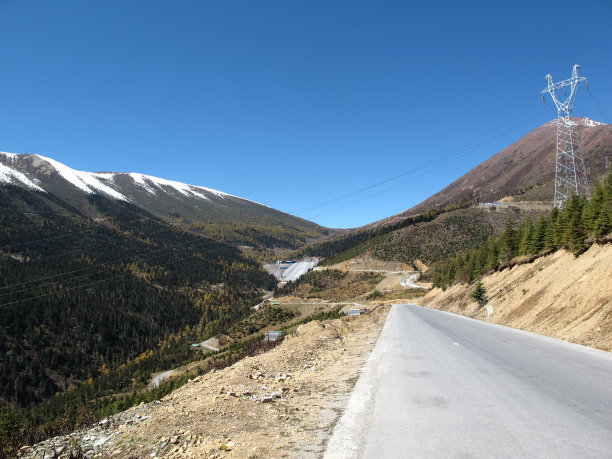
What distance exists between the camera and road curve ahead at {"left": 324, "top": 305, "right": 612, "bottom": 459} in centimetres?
486

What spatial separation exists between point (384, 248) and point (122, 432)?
143763 millimetres

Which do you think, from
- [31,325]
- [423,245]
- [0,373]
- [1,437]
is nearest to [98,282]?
[31,325]

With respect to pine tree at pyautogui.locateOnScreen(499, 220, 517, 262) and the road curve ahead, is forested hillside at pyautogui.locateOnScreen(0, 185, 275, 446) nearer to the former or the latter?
pine tree at pyautogui.locateOnScreen(499, 220, 517, 262)

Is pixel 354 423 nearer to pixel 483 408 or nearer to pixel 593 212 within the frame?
pixel 483 408

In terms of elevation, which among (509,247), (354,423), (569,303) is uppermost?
(509,247)

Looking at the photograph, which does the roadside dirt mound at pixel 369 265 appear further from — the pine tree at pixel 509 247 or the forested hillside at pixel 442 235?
the pine tree at pixel 509 247

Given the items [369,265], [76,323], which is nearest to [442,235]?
[369,265]

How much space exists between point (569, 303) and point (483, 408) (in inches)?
603

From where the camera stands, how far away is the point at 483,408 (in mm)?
6488

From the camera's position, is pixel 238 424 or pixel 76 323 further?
pixel 76 323

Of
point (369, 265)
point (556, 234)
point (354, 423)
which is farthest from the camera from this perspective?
point (369, 265)

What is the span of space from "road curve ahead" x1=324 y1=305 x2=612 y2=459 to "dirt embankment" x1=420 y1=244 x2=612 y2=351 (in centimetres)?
342

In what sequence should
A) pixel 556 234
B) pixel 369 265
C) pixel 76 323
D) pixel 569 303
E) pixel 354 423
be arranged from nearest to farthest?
pixel 354 423, pixel 569 303, pixel 556 234, pixel 369 265, pixel 76 323

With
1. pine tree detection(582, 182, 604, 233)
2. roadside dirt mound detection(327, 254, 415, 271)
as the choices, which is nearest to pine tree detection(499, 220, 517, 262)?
pine tree detection(582, 182, 604, 233)
